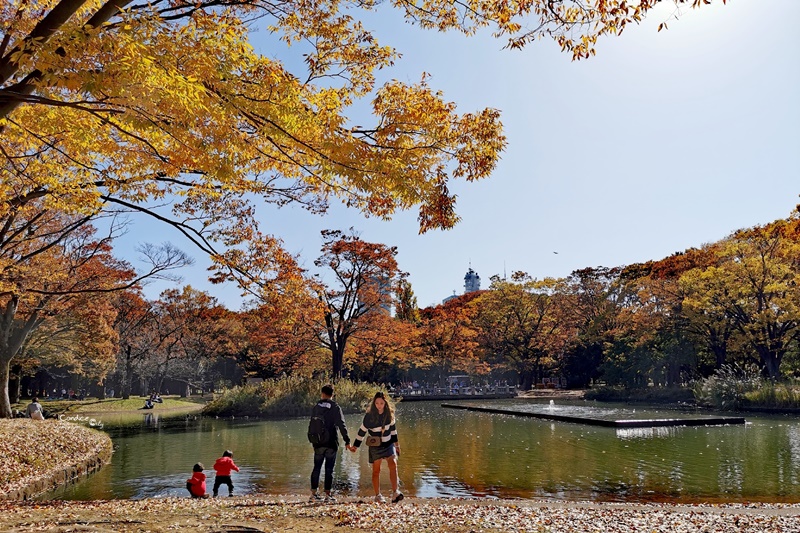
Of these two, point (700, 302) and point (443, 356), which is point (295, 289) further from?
point (443, 356)

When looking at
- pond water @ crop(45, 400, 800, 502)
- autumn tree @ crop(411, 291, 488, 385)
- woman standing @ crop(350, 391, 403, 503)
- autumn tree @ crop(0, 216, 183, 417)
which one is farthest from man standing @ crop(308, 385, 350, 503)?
autumn tree @ crop(411, 291, 488, 385)

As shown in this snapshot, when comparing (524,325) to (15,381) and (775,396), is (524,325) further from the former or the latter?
(15,381)

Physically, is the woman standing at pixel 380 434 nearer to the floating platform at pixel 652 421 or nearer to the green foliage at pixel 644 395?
the floating platform at pixel 652 421

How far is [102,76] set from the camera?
12.8ft

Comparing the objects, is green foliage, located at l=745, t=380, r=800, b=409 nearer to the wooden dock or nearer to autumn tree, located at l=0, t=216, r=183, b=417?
the wooden dock

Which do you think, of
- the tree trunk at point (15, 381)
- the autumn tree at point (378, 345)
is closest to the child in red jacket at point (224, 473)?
the autumn tree at point (378, 345)

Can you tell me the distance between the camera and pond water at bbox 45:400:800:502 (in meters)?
8.80

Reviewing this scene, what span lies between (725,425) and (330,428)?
1574 centimetres

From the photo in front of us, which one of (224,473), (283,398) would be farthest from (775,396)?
(224,473)

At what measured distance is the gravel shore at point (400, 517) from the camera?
5.14m

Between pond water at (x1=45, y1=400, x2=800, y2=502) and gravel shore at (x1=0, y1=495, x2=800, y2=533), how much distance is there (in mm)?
1884

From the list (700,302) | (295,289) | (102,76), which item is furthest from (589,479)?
(700,302)

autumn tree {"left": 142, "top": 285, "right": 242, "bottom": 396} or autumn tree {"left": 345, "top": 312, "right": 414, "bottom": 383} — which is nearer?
autumn tree {"left": 345, "top": 312, "right": 414, "bottom": 383}

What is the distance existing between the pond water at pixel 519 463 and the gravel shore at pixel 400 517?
1.88m
